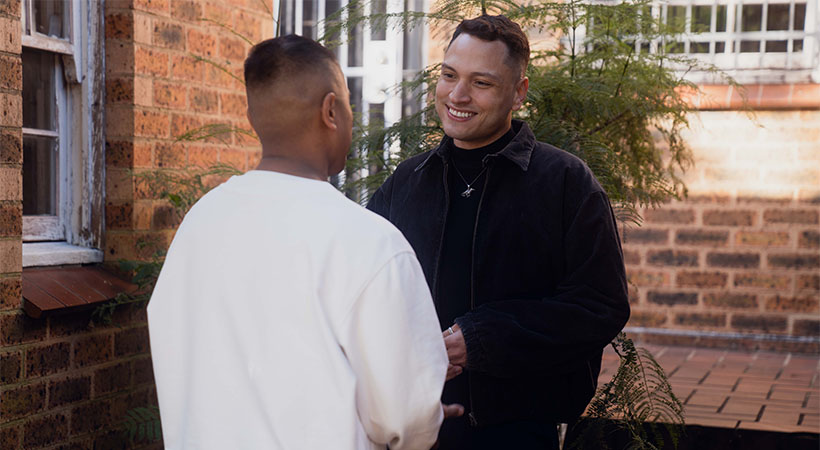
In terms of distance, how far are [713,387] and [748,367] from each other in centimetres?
103

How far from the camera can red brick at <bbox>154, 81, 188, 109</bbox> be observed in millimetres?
4277

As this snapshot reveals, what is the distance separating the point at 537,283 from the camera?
8.30 feet

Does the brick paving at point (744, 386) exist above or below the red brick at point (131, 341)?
below

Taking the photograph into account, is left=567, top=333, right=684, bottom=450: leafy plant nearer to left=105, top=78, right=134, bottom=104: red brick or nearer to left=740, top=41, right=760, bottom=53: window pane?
left=105, top=78, right=134, bottom=104: red brick

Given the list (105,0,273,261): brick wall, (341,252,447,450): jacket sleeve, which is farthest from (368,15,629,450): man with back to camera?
(105,0,273,261): brick wall

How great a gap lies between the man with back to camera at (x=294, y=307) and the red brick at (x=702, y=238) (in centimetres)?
646

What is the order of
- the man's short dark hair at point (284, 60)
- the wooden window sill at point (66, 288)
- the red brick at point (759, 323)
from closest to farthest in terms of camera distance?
the man's short dark hair at point (284, 60)
the wooden window sill at point (66, 288)
the red brick at point (759, 323)

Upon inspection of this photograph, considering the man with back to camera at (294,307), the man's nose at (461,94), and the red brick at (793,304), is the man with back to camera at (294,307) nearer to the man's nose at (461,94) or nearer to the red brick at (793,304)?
the man's nose at (461,94)

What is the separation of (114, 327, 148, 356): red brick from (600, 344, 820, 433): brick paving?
247 cm

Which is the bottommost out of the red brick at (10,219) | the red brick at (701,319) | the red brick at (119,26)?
the red brick at (701,319)

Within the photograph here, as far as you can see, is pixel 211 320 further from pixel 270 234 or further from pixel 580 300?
pixel 580 300

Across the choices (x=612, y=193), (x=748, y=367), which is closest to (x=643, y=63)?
(x=612, y=193)

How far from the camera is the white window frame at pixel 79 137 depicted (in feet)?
13.5

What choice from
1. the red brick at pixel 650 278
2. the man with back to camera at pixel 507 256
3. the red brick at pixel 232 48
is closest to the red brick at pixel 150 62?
the red brick at pixel 232 48
